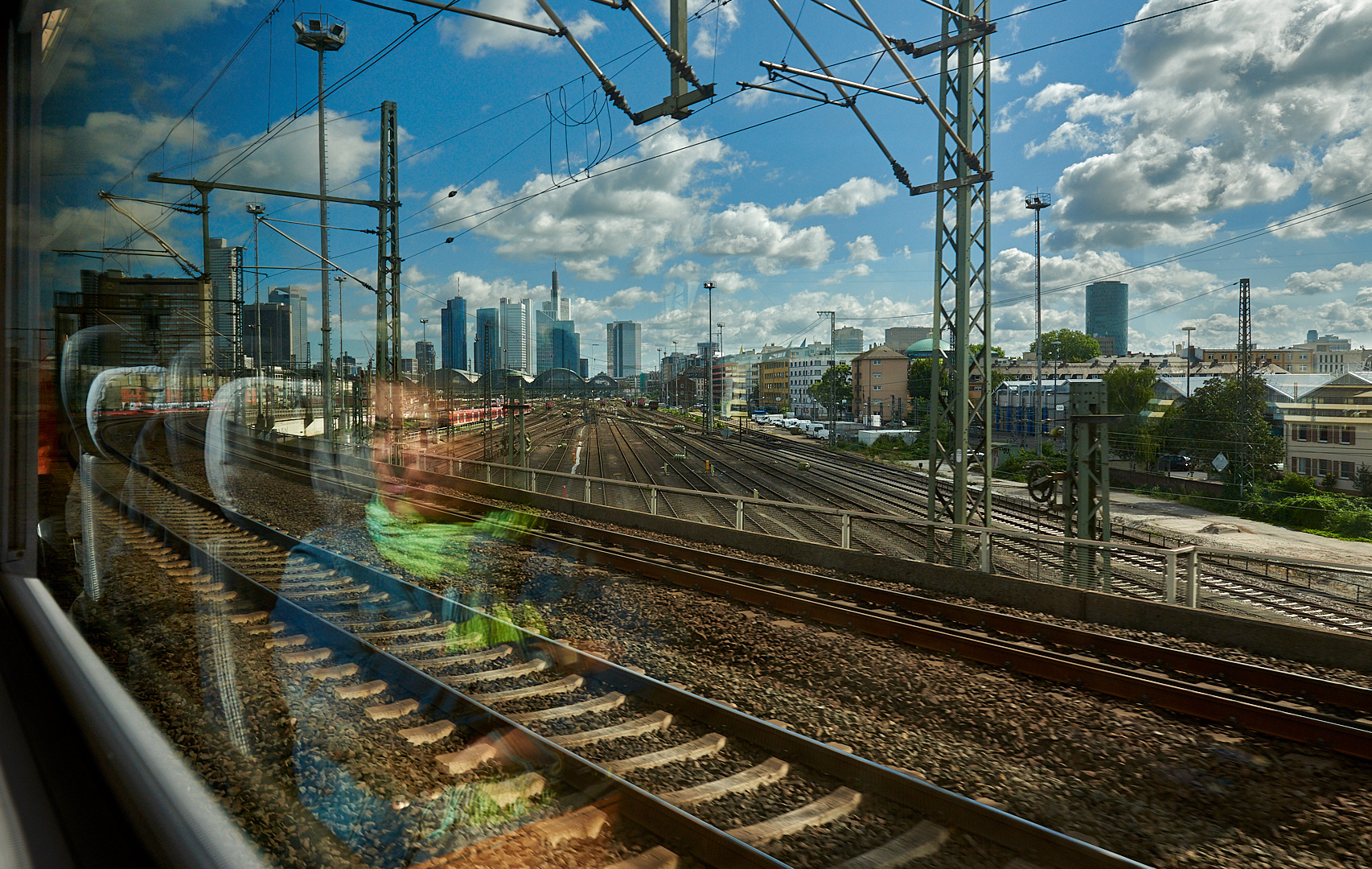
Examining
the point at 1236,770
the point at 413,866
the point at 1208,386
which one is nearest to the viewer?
the point at 413,866

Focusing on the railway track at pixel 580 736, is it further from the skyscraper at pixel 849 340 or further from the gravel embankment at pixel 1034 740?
the skyscraper at pixel 849 340

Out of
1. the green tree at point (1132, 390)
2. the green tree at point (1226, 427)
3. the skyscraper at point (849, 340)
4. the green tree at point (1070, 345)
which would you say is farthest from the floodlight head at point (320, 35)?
the skyscraper at point (849, 340)

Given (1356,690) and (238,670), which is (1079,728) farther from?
(238,670)

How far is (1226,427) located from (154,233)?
36.0m

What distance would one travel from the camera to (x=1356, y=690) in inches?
194

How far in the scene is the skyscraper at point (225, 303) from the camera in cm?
714

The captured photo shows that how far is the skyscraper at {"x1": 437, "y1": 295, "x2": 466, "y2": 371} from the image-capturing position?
79.3 ft

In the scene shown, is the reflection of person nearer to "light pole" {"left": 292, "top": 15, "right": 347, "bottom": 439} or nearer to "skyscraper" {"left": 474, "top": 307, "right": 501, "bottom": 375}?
"light pole" {"left": 292, "top": 15, "right": 347, "bottom": 439}

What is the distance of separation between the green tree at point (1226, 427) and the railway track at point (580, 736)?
30.3 m

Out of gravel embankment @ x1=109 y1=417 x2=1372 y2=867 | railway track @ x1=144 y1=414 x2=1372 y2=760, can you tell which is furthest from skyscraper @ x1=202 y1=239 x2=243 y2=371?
railway track @ x1=144 y1=414 x2=1372 y2=760

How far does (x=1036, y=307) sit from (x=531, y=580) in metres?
32.0

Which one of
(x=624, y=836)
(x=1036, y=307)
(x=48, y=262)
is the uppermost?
(x=1036, y=307)

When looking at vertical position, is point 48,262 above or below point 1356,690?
above

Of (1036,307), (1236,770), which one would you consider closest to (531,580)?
(1236,770)
